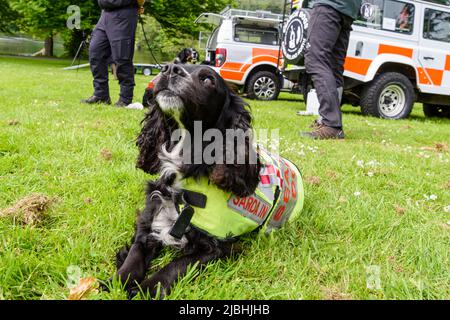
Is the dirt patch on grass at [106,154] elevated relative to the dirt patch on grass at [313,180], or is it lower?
elevated

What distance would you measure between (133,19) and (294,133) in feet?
9.73

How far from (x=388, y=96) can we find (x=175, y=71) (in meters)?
7.33

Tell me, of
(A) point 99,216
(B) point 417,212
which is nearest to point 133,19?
(A) point 99,216

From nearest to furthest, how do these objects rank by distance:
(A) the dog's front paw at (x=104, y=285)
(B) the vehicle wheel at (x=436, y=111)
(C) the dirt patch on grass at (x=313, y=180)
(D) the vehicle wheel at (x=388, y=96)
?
(A) the dog's front paw at (x=104, y=285) → (C) the dirt patch on grass at (x=313, y=180) → (D) the vehicle wheel at (x=388, y=96) → (B) the vehicle wheel at (x=436, y=111)

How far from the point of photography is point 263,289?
1.65 metres

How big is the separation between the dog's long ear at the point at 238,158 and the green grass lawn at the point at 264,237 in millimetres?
Result: 342

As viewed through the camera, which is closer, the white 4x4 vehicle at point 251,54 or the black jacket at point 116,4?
the black jacket at point 116,4

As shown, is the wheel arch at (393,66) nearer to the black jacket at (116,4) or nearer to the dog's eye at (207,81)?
the black jacket at (116,4)

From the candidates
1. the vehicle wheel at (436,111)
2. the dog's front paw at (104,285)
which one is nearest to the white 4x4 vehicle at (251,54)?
the vehicle wheel at (436,111)

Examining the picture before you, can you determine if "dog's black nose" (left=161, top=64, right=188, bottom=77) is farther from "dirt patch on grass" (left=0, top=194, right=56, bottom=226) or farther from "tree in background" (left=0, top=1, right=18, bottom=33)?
"tree in background" (left=0, top=1, right=18, bottom=33)

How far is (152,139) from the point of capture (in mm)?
2186

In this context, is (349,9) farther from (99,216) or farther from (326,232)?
(99,216)

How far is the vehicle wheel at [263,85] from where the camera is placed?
35.9ft

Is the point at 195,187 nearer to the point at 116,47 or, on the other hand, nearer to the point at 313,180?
the point at 313,180
